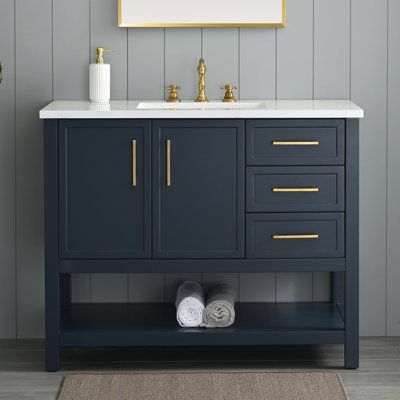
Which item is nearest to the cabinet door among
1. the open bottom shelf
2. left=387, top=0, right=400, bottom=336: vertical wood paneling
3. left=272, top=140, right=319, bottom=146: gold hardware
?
left=272, top=140, right=319, bottom=146: gold hardware

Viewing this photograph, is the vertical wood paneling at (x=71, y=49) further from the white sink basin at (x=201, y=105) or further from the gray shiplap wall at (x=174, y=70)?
the white sink basin at (x=201, y=105)

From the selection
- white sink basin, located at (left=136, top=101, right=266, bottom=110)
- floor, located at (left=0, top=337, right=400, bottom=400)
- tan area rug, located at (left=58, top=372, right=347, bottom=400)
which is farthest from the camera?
white sink basin, located at (left=136, top=101, right=266, bottom=110)

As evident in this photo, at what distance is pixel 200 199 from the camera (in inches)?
134

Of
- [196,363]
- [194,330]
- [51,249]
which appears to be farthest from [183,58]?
[196,363]

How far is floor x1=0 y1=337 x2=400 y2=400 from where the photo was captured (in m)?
3.31

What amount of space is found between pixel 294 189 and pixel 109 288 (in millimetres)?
930

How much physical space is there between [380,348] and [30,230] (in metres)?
1.43

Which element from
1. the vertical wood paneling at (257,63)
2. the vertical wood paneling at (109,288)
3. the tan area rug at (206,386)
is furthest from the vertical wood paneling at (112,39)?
the tan area rug at (206,386)

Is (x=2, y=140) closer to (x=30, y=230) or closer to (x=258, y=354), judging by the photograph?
(x=30, y=230)

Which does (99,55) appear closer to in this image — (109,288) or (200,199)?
(200,199)

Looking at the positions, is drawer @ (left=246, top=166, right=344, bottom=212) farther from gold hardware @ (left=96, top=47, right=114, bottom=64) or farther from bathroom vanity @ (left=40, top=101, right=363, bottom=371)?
gold hardware @ (left=96, top=47, right=114, bottom=64)

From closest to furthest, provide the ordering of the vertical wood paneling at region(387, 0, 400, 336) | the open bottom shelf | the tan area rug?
1. the tan area rug
2. the open bottom shelf
3. the vertical wood paneling at region(387, 0, 400, 336)

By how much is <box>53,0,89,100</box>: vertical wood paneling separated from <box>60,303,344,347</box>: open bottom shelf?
0.86m

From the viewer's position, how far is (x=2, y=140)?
380cm
